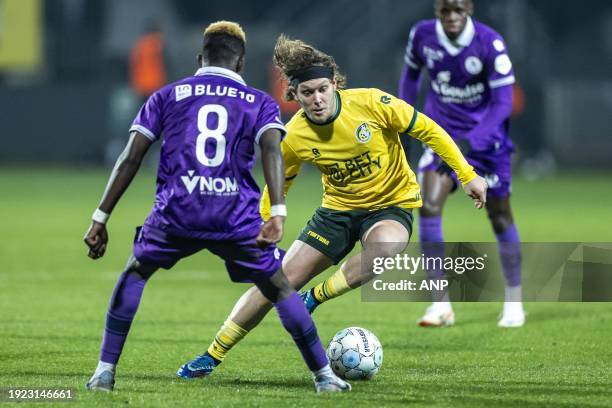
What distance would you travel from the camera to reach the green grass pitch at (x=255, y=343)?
5859 mm

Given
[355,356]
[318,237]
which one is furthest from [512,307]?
[355,356]

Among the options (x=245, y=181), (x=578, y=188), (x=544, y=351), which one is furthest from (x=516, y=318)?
(x=578, y=188)

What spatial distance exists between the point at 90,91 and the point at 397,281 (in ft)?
58.7

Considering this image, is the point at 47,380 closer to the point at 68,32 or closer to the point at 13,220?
the point at 13,220

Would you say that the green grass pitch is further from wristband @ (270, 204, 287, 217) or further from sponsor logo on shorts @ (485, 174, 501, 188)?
sponsor logo on shorts @ (485, 174, 501, 188)

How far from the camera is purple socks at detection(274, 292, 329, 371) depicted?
5766 mm

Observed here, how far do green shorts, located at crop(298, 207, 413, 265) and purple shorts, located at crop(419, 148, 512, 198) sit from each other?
77.0 inches

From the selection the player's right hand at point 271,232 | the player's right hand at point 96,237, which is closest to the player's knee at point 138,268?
the player's right hand at point 96,237

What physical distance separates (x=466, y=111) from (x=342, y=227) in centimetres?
237

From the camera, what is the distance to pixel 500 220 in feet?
29.5

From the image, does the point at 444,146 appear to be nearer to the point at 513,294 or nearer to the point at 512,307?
the point at 512,307

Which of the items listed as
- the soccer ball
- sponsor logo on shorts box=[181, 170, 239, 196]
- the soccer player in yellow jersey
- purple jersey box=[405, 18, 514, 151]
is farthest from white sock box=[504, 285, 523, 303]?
sponsor logo on shorts box=[181, 170, 239, 196]

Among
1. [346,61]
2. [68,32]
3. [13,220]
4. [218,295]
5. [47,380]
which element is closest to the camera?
[47,380]

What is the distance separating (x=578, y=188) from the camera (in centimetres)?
2109
